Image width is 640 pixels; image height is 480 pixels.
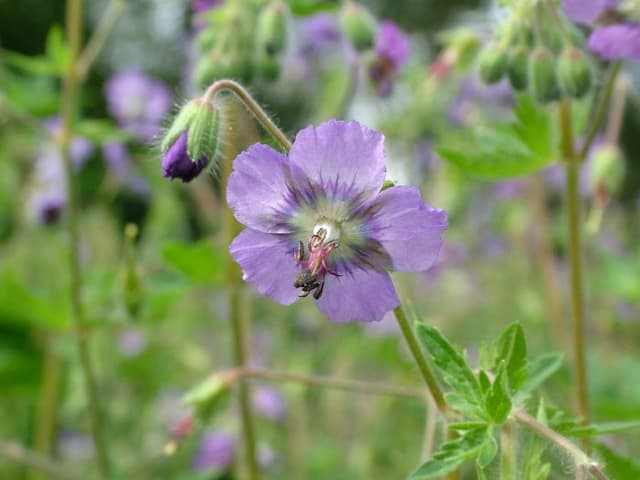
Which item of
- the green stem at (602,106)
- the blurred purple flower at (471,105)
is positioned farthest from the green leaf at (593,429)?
the blurred purple flower at (471,105)

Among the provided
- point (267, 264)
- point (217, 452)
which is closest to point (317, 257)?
point (267, 264)

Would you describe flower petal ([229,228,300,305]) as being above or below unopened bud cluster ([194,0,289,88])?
below

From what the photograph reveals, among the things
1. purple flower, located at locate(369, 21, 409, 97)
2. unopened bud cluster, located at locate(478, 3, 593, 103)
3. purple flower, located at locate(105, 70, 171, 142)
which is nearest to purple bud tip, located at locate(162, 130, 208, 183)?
unopened bud cluster, located at locate(478, 3, 593, 103)

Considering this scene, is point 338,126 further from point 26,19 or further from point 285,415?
point 26,19

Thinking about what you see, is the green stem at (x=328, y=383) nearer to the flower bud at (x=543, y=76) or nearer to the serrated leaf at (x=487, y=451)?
the serrated leaf at (x=487, y=451)

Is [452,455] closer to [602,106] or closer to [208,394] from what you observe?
[208,394]

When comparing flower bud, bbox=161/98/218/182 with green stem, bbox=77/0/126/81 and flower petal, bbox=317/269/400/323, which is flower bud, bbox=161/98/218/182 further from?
green stem, bbox=77/0/126/81

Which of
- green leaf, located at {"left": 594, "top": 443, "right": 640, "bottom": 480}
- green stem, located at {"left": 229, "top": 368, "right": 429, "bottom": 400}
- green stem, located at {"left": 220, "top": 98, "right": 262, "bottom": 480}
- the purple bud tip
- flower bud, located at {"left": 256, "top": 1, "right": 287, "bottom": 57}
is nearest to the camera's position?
the purple bud tip
